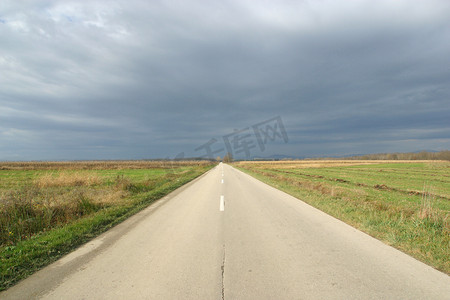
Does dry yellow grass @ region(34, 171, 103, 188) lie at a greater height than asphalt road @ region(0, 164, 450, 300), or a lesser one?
greater

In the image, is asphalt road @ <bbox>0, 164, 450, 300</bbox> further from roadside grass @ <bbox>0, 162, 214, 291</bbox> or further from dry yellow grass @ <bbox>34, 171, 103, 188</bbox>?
dry yellow grass @ <bbox>34, 171, 103, 188</bbox>

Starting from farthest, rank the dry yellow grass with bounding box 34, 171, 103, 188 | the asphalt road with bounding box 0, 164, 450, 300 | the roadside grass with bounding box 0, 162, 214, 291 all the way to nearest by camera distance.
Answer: the dry yellow grass with bounding box 34, 171, 103, 188
the roadside grass with bounding box 0, 162, 214, 291
the asphalt road with bounding box 0, 164, 450, 300

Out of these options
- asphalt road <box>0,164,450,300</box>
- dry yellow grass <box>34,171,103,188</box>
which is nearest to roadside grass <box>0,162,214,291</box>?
asphalt road <box>0,164,450,300</box>

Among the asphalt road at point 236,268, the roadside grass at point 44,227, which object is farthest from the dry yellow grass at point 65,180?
the asphalt road at point 236,268

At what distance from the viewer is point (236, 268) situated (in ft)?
12.1

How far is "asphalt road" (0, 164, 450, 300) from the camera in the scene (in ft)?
9.93

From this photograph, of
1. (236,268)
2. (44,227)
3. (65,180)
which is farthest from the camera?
(65,180)

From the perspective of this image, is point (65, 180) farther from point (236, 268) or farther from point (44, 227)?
point (236, 268)

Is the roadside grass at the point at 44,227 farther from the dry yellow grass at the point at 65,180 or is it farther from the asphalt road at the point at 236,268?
the dry yellow grass at the point at 65,180

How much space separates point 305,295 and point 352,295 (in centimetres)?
61

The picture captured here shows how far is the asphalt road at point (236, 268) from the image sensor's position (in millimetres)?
3027

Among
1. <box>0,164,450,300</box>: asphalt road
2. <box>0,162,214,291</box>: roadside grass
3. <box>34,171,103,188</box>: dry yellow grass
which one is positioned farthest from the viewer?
<box>34,171,103,188</box>: dry yellow grass

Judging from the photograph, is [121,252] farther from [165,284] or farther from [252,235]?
[252,235]

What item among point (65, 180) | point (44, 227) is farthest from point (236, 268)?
point (65, 180)
